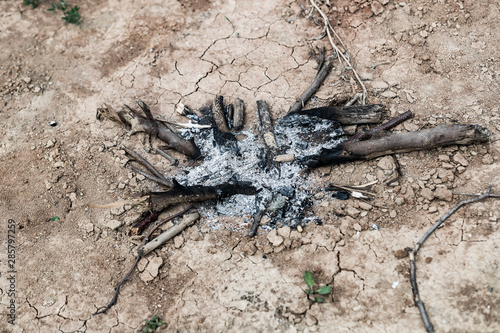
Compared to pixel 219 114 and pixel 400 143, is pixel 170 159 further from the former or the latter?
pixel 400 143

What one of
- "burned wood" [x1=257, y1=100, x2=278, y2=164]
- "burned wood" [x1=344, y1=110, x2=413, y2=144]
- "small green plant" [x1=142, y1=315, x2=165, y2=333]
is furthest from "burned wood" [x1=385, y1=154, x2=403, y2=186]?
"small green plant" [x1=142, y1=315, x2=165, y2=333]

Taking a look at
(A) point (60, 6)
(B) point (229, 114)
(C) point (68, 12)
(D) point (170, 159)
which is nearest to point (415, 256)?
(B) point (229, 114)

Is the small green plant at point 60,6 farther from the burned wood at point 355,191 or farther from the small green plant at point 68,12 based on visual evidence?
the burned wood at point 355,191

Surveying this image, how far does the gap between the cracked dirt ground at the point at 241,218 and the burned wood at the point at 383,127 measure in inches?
3.3

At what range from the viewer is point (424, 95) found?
165 inches

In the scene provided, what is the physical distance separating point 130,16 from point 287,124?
3.01 m

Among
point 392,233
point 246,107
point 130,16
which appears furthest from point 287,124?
point 130,16

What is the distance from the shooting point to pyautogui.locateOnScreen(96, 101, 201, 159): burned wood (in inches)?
159

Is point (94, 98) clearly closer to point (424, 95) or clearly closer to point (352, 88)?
point (352, 88)

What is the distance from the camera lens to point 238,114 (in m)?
4.30

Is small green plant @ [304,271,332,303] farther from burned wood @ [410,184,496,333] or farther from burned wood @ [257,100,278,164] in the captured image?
burned wood @ [257,100,278,164]

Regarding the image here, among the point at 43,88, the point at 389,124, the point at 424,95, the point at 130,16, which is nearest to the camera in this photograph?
the point at 389,124

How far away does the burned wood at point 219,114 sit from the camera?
13.8 ft

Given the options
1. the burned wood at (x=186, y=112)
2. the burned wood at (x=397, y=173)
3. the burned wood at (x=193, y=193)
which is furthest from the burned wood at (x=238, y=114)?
the burned wood at (x=397, y=173)
